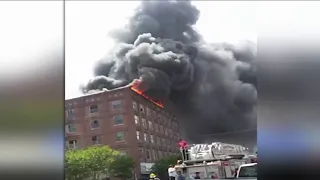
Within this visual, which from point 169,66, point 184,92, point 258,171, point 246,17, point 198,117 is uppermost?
point 246,17

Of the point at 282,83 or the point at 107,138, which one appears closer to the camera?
the point at 282,83

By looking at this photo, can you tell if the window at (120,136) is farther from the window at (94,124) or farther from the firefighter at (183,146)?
the firefighter at (183,146)

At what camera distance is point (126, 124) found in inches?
71.3

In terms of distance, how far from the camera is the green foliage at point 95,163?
5.58ft

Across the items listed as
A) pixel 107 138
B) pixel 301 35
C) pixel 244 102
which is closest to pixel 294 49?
pixel 301 35

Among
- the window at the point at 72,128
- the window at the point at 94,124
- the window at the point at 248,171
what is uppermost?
the window at the point at 94,124

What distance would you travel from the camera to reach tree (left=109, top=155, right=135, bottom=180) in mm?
1732

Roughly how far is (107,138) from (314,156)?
93 cm

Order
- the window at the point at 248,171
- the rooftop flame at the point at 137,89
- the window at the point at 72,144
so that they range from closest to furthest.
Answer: the window at the point at 248,171 → the window at the point at 72,144 → the rooftop flame at the point at 137,89

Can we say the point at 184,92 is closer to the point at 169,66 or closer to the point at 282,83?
→ the point at 169,66

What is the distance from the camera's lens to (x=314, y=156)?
1384mm

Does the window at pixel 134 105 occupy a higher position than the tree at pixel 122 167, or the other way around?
the window at pixel 134 105

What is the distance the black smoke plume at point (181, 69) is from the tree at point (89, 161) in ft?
1.06

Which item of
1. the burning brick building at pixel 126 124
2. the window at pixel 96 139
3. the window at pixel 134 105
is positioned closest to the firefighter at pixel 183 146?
the burning brick building at pixel 126 124
